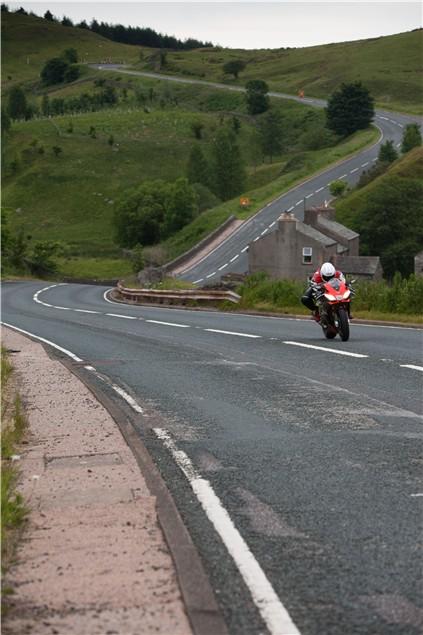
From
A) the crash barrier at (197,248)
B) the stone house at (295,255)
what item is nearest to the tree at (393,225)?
the stone house at (295,255)

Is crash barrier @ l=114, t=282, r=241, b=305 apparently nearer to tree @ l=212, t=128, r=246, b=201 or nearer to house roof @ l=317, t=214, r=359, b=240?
house roof @ l=317, t=214, r=359, b=240

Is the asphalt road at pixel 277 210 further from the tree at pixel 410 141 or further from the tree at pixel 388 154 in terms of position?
the tree at pixel 410 141

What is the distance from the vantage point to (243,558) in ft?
19.6


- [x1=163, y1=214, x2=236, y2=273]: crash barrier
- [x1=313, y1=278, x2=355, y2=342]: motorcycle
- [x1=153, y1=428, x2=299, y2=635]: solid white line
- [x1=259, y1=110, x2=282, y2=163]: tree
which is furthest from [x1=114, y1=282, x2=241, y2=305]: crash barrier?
[x1=259, y1=110, x2=282, y2=163]: tree

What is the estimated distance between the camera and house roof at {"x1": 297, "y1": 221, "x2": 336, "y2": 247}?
90.2 metres

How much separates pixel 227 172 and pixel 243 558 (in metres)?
142

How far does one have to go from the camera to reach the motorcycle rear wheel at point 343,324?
19.4 meters

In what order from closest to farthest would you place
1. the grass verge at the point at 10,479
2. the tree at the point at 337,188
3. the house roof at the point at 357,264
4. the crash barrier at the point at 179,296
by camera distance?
1. the grass verge at the point at 10,479
2. the crash barrier at the point at 179,296
3. the house roof at the point at 357,264
4. the tree at the point at 337,188

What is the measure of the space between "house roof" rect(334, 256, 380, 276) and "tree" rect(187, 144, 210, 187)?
197ft

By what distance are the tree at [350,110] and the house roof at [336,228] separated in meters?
55.1

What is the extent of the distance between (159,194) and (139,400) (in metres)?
115

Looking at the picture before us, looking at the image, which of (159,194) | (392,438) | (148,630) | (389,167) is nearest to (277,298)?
(392,438)

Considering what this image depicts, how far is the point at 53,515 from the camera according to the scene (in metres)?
6.95

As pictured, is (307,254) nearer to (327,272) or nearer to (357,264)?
(357,264)
